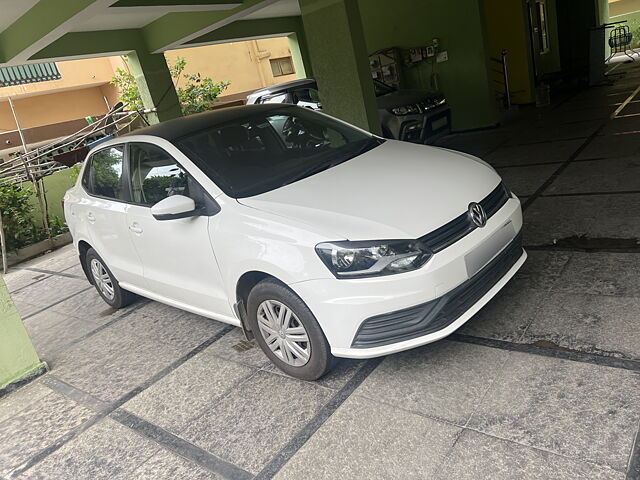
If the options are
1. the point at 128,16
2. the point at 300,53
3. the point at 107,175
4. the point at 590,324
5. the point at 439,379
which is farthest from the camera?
the point at 300,53

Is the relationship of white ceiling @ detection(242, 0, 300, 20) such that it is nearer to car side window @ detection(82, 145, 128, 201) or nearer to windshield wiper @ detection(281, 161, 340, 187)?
car side window @ detection(82, 145, 128, 201)

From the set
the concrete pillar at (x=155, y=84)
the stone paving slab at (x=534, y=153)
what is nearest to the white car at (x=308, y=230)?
the stone paving slab at (x=534, y=153)

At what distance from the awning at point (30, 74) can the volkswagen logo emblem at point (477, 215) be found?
20.8 metres

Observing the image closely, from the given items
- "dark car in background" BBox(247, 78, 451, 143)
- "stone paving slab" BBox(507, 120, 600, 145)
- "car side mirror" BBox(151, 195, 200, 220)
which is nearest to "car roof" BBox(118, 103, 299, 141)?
"car side mirror" BBox(151, 195, 200, 220)

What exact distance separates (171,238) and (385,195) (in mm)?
1558

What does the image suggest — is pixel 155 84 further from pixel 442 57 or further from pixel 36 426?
pixel 36 426

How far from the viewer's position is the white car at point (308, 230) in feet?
8.66

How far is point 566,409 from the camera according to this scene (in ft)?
7.89

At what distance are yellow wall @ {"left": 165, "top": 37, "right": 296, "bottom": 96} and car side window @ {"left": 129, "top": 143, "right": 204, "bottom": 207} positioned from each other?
742 inches

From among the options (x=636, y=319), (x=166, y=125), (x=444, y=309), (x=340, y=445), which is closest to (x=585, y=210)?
(x=636, y=319)

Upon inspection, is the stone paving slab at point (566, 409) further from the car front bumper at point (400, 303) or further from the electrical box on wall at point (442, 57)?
the electrical box on wall at point (442, 57)

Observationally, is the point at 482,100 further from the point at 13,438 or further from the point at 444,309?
the point at 13,438

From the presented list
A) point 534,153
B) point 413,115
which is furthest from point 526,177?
point 413,115

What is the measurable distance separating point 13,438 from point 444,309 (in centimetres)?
290
